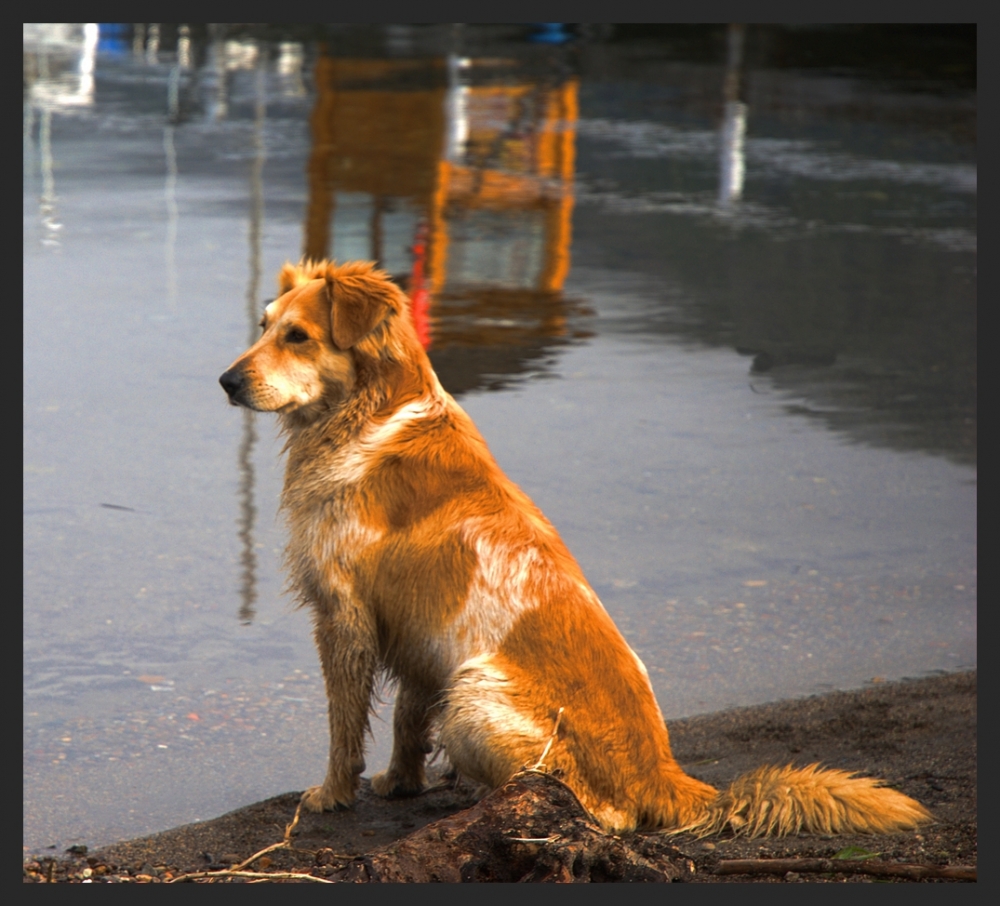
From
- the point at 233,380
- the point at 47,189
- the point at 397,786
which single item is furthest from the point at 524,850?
the point at 47,189

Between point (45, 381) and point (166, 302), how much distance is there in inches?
89.6

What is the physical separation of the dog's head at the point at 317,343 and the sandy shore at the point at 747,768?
1526 mm

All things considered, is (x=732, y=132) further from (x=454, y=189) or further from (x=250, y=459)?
(x=250, y=459)

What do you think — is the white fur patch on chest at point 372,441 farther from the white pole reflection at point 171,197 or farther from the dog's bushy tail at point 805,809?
the white pole reflection at point 171,197

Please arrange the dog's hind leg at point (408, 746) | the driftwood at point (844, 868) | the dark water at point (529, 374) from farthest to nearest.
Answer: the dark water at point (529, 374) → the dog's hind leg at point (408, 746) → the driftwood at point (844, 868)

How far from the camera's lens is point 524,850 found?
4148mm

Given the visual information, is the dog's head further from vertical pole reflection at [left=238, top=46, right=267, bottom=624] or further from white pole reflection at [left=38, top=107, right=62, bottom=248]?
white pole reflection at [left=38, top=107, right=62, bottom=248]

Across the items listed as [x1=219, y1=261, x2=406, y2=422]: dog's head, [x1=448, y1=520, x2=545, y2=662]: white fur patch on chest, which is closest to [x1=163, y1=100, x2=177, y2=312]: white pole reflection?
[x1=219, y1=261, x2=406, y2=422]: dog's head

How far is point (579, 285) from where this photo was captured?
504 inches

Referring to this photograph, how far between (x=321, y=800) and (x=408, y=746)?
39 centimetres

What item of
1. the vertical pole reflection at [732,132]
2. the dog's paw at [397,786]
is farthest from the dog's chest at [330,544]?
the vertical pole reflection at [732,132]

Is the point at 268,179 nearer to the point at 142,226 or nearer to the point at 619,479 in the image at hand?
the point at 142,226

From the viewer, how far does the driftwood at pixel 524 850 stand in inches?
162

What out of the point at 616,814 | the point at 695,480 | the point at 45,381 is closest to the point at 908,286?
the point at 695,480
